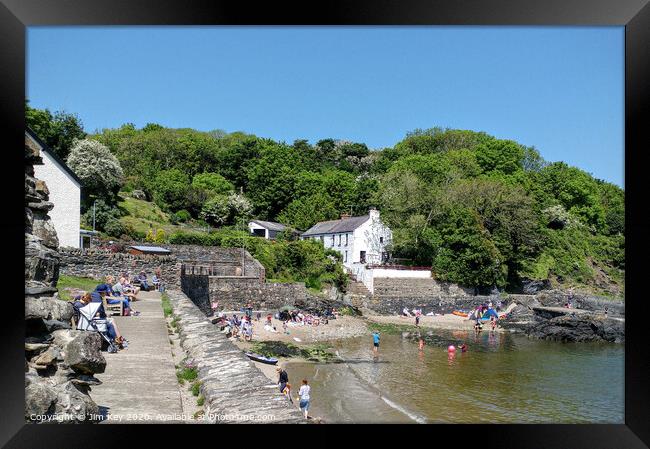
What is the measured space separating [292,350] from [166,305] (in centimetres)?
712

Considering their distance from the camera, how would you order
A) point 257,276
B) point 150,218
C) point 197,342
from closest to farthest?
point 197,342, point 257,276, point 150,218

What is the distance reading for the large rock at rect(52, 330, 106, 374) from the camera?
4.14 metres

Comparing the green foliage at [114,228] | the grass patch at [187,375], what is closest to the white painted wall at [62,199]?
the green foliage at [114,228]

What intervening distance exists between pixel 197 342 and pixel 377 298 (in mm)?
23680

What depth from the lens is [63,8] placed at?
4.88 m

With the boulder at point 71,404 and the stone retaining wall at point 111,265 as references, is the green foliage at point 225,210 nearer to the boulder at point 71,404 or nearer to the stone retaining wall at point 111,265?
the stone retaining wall at point 111,265

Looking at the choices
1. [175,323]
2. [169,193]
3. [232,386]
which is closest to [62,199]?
[175,323]

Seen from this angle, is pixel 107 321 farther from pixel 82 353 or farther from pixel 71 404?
pixel 71 404

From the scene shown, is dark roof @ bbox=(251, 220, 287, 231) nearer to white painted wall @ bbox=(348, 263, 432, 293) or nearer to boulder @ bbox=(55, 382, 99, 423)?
white painted wall @ bbox=(348, 263, 432, 293)

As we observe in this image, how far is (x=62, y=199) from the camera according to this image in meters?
19.8

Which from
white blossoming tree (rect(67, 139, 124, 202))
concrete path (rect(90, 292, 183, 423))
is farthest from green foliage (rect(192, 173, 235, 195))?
concrete path (rect(90, 292, 183, 423))

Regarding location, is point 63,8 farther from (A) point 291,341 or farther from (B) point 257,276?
(B) point 257,276

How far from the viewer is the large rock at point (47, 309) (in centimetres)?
438
